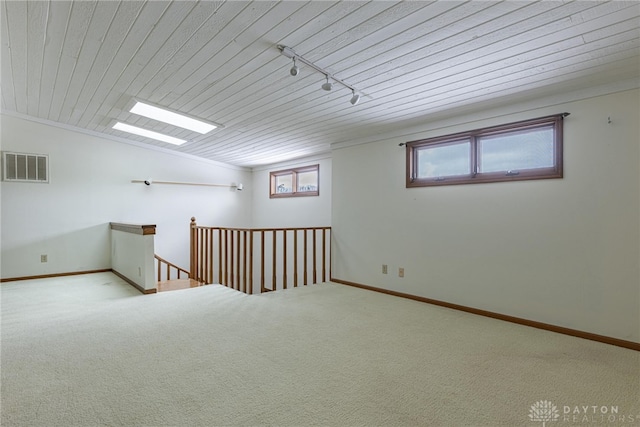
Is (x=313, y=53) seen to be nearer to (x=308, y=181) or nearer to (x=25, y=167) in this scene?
(x=308, y=181)

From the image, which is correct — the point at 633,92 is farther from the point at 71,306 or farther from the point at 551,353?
the point at 71,306

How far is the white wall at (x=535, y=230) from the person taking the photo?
2389 millimetres

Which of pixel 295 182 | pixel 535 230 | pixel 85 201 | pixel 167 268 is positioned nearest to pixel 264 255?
pixel 295 182

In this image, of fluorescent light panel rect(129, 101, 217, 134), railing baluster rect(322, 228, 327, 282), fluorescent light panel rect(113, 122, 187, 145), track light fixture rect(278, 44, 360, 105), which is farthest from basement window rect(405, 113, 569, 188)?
fluorescent light panel rect(113, 122, 187, 145)

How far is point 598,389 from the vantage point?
1.77m

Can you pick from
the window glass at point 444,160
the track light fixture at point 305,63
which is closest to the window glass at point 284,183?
the window glass at point 444,160

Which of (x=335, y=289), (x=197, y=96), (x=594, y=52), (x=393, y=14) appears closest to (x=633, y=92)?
(x=594, y=52)

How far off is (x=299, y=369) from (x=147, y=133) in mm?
4356

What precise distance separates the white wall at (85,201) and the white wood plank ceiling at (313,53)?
125 cm

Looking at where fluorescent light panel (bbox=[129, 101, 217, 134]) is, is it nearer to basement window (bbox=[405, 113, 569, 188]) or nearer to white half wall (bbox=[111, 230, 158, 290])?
white half wall (bbox=[111, 230, 158, 290])

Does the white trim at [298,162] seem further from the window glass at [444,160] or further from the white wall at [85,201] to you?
the window glass at [444,160]

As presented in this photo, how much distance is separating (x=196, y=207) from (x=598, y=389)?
609 centimetres

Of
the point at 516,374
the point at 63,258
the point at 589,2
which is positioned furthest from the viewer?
the point at 63,258

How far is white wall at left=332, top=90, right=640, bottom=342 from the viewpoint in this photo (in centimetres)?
239
